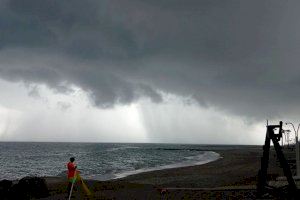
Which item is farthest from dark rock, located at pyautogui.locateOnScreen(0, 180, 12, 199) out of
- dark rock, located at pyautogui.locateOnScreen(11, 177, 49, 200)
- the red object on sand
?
the red object on sand

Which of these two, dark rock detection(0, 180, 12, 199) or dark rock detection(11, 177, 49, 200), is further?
dark rock detection(11, 177, 49, 200)

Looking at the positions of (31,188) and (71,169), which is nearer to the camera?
(71,169)

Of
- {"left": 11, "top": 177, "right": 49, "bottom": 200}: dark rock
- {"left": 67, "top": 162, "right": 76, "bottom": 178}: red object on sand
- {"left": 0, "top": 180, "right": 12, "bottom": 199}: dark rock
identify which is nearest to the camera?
{"left": 0, "top": 180, "right": 12, "bottom": 199}: dark rock

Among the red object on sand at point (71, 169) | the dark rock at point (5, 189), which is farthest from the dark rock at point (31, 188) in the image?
the red object on sand at point (71, 169)

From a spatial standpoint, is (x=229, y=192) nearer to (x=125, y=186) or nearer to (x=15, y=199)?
(x=125, y=186)

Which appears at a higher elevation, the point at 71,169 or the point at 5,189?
the point at 71,169

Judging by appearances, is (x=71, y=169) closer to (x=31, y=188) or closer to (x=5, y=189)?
(x=5, y=189)

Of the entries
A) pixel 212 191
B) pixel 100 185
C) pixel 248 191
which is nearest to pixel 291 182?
pixel 248 191

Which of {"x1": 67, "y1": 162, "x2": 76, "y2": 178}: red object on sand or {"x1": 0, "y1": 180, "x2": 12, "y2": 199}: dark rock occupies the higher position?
{"x1": 67, "y1": 162, "x2": 76, "y2": 178}: red object on sand

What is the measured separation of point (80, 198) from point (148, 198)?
153 inches

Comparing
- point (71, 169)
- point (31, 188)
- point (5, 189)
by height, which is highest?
point (71, 169)

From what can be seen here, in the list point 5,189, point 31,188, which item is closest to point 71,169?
point 5,189

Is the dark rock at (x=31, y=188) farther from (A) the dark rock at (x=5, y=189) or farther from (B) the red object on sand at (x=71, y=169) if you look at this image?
(B) the red object on sand at (x=71, y=169)

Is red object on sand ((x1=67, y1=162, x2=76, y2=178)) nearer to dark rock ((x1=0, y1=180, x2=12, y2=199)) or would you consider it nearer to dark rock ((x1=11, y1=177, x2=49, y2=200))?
dark rock ((x1=11, y1=177, x2=49, y2=200))
